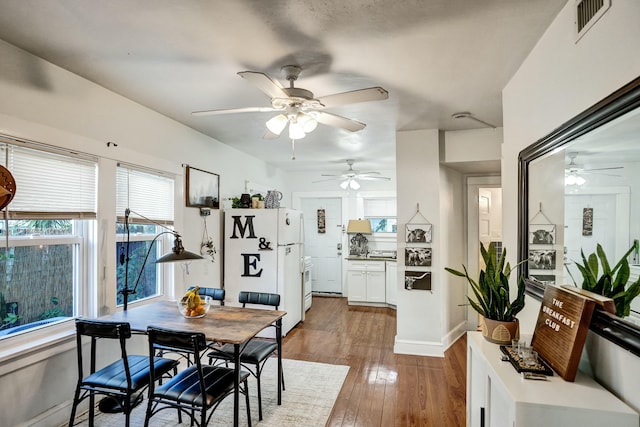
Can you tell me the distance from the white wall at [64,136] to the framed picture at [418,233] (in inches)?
98.8

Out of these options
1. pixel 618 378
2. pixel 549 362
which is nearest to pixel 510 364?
pixel 549 362

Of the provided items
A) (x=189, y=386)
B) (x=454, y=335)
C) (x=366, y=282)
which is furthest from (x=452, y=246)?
(x=189, y=386)

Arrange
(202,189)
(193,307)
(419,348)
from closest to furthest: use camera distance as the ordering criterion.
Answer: (193,307)
(419,348)
(202,189)

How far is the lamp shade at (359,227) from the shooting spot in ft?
20.8

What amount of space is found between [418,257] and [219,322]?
7.61 feet

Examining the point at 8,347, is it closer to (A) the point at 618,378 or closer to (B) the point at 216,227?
(B) the point at 216,227

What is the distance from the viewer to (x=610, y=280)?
1.30 metres

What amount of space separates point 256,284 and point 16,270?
254 centimetres

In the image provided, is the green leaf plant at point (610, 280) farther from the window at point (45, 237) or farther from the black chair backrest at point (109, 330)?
the window at point (45, 237)

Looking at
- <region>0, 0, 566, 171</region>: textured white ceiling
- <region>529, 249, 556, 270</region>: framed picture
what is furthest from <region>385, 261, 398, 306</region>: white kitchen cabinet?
<region>529, 249, 556, 270</region>: framed picture

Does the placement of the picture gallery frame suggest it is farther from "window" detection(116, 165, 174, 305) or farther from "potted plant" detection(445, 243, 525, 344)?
"window" detection(116, 165, 174, 305)

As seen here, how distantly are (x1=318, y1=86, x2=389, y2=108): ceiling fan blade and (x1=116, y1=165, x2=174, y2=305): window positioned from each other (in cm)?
195

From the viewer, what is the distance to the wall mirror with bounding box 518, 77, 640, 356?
1159 millimetres

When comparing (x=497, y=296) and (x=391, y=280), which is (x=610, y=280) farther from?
(x=391, y=280)
